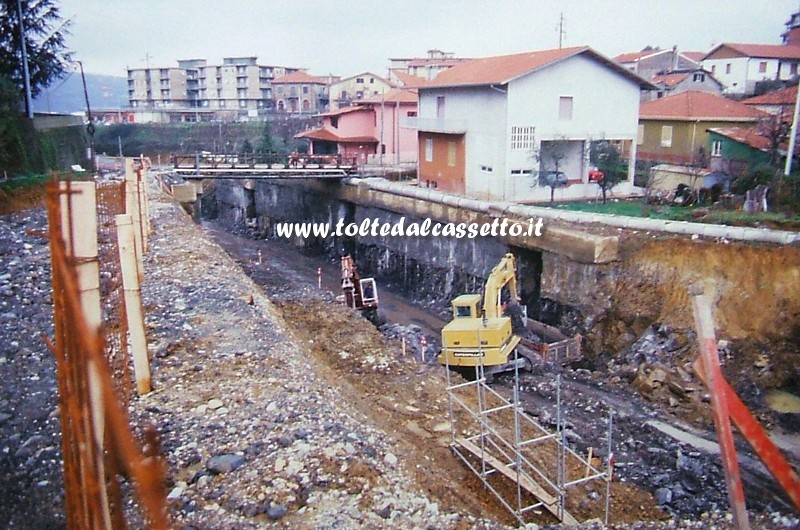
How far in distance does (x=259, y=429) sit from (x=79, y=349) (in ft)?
16.5

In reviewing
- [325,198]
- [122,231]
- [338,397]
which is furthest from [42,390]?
[325,198]

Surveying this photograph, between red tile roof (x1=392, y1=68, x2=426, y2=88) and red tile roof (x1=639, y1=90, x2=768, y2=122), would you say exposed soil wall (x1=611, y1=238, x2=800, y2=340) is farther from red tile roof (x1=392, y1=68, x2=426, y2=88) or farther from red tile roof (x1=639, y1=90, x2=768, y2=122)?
red tile roof (x1=392, y1=68, x2=426, y2=88)

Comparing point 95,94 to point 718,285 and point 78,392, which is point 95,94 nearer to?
point 718,285

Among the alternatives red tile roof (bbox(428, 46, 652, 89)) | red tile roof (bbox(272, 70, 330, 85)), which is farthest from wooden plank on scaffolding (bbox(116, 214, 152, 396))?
red tile roof (bbox(272, 70, 330, 85))

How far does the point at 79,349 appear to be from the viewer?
3.23 m

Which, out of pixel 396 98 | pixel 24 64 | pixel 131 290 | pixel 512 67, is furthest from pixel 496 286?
pixel 396 98

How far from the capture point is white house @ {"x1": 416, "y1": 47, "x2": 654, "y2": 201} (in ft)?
80.8

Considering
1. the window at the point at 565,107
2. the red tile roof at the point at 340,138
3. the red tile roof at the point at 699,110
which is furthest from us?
the red tile roof at the point at 340,138

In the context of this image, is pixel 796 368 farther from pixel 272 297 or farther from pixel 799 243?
pixel 272 297

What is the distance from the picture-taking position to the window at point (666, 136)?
1135 inches

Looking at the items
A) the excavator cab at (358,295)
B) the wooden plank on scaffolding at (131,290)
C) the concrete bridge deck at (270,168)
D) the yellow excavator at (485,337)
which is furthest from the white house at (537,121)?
the wooden plank on scaffolding at (131,290)

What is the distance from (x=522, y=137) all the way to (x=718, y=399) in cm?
2268

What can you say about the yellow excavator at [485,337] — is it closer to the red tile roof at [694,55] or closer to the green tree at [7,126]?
the green tree at [7,126]

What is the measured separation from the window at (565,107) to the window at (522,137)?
4.67 feet
